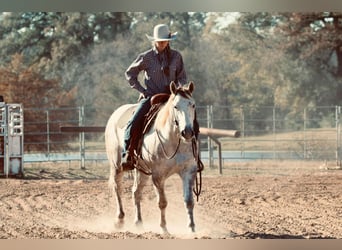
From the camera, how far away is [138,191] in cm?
621

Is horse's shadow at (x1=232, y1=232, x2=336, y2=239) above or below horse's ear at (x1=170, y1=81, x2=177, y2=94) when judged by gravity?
below

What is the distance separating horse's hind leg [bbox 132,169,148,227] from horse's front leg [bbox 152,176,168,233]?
0.60ft

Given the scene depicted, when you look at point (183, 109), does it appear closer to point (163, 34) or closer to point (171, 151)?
point (171, 151)

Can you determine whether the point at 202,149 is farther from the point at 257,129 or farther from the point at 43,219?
the point at 43,219

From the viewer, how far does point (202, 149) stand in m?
7.97

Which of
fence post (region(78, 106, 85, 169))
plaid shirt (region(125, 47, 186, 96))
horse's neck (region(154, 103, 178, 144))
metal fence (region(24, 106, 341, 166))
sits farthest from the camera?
fence post (region(78, 106, 85, 169))

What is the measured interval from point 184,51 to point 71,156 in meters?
1.52

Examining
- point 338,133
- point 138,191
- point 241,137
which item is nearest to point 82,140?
point 241,137

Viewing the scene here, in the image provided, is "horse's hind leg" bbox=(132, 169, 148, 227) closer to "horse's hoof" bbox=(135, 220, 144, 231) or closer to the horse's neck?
"horse's hoof" bbox=(135, 220, 144, 231)

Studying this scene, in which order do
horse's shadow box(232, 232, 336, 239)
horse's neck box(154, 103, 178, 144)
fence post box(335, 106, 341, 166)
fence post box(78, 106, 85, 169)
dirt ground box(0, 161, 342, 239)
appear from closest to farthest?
horse's neck box(154, 103, 178, 144) < horse's shadow box(232, 232, 336, 239) < dirt ground box(0, 161, 342, 239) < fence post box(335, 106, 341, 166) < fence post box(78, 106, 85, 169)

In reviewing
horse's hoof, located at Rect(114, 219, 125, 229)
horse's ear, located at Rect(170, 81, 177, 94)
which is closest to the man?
horse's ear, located at Rect(170, 81, 177, 94)

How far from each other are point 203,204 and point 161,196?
3.57 feet

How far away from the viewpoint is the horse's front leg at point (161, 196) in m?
5.91

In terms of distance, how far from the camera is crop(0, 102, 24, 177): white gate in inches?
311
